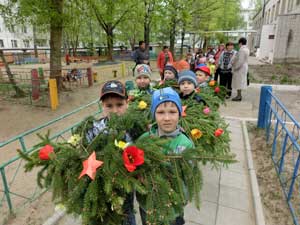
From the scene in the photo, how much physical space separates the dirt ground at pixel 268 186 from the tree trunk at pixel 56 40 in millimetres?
7442

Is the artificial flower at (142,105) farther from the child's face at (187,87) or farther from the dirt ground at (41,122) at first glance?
the dirt ground at (41,122)

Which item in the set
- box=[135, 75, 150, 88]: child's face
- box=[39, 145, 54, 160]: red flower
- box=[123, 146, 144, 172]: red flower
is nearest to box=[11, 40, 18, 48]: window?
box=[135, 75, 150, 88]: child's face

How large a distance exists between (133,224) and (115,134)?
1.11 m

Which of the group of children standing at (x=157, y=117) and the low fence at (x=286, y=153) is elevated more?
the group of children standing at (x=157, y=117)

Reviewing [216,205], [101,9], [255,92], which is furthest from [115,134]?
[101,9]

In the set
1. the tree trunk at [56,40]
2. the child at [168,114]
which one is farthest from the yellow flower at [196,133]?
the tree trunk at [56,40]

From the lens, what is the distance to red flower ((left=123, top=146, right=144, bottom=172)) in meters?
1.14

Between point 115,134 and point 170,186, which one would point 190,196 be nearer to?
point 170,186

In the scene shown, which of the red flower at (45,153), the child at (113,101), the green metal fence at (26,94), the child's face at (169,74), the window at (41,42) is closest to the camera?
the red flower at (45,153)

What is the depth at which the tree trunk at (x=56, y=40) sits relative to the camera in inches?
320

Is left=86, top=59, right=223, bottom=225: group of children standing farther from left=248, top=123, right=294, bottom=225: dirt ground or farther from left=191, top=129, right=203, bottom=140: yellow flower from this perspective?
left=248, top=123, right=294, bottom=225: dirt ground

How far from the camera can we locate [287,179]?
3303 mm

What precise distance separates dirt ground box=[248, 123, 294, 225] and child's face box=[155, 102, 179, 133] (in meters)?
1.86

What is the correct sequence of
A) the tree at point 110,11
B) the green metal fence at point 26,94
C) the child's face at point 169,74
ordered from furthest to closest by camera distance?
the tree at point 110,11, the green metal fence at point 26,94, the child's face at point 169,74
